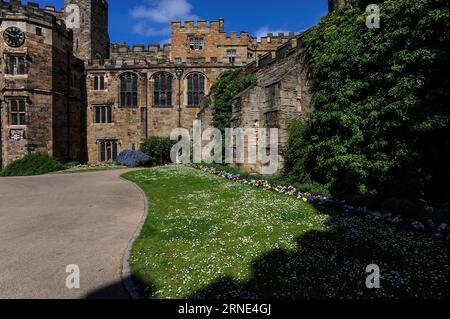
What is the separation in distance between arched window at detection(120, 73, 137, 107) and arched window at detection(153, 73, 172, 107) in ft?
6.94

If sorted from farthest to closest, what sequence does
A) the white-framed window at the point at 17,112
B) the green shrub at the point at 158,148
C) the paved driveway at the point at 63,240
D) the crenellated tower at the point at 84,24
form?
1. the crenellated tower at the point at 84,24
2. the green shrub at the point at 158,148
3. the white-framed window at the point at 17,112
4. the paved driveway at the point at 63,240

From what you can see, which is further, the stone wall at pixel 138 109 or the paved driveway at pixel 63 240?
the stone wall at pixel 138 109

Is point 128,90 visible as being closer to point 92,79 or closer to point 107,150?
point 92,79

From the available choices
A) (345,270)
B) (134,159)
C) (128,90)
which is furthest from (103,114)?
(345,270)

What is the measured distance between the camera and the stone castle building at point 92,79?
70.2 feet

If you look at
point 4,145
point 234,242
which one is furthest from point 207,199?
point 4,145

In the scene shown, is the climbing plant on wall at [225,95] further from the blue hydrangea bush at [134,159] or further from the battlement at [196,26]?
Answer: the battlement at [196,26]

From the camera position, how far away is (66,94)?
24609mm

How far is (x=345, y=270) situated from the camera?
4.10 metres

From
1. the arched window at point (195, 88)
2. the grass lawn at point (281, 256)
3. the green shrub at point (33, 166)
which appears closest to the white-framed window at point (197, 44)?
the arched window at point (195, 88)

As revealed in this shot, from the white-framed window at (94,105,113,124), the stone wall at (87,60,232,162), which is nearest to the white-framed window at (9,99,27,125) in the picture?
the stone wall at (87,60,232,162)

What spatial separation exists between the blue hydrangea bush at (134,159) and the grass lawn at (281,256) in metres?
17.0

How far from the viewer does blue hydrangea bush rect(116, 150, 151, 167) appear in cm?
2344

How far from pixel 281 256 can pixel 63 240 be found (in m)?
4.82
